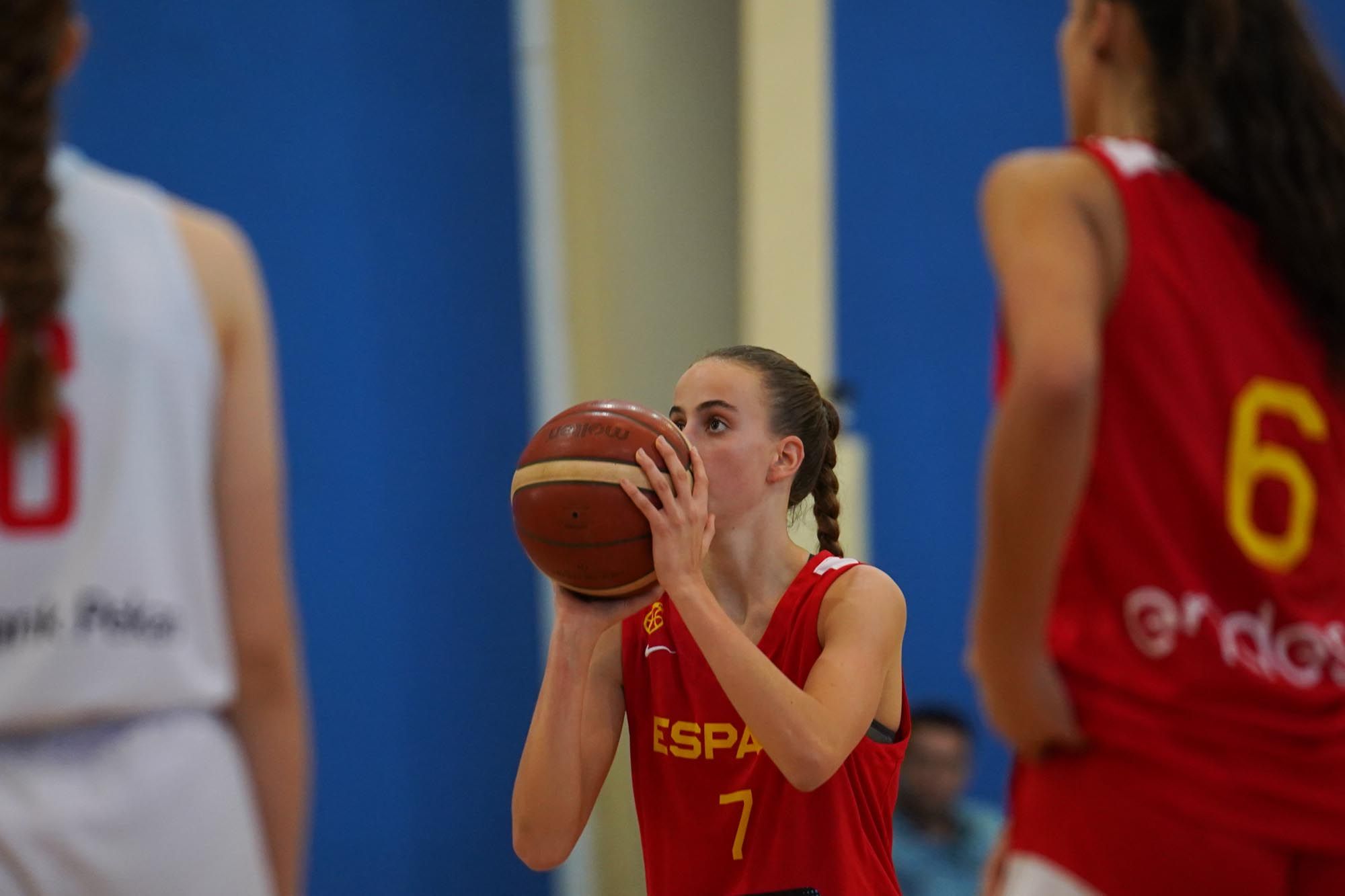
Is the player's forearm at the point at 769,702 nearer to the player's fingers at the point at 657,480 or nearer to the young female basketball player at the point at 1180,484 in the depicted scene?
the player's fingers at the point at 657,480

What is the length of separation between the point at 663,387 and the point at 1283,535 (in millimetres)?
4533

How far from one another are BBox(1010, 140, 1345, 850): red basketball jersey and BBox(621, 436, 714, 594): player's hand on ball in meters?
0.76

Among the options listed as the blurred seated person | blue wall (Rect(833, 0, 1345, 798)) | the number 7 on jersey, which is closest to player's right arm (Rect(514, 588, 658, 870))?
the number 7 on jersey

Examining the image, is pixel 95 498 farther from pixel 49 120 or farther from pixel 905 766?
pixel 905 766

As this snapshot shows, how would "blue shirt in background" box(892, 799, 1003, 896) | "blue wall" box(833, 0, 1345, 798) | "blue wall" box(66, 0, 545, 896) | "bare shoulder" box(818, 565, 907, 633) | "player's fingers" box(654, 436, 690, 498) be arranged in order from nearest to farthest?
"player's fingers" box(654, 436, 690, 498) < "bare shoulder" box(818, 565, 907, 633) < "blue shirt in background" box(892, 799, 1003, 896) < "blue wall" box(66, 0, 545, 896) < "blue wall" box(833, 0, 1345, 798)

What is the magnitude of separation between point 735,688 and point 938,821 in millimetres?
2177

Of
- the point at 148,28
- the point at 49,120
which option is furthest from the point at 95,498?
the point at 148,28

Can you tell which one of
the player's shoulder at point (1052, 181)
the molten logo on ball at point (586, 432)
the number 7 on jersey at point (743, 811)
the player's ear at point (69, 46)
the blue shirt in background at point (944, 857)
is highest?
the player's ear at point (69, 46)

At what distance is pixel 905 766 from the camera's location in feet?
14.3

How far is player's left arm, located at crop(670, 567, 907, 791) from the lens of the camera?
2.25 metres

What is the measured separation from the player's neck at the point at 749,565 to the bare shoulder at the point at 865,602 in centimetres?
12

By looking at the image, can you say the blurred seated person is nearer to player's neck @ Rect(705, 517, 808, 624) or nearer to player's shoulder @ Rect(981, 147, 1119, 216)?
player's neck @ Rect(705, 517, 808, 624)

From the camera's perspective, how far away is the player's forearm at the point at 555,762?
2473 mm

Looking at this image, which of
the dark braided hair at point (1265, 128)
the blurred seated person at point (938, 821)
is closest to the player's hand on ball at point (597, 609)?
the dark braided hair at point (1265, 128)
